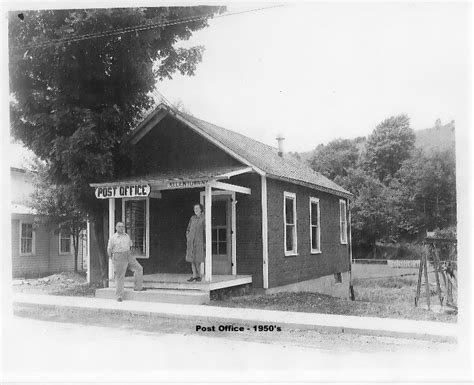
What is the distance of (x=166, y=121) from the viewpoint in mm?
16109

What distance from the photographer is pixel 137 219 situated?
1612cm

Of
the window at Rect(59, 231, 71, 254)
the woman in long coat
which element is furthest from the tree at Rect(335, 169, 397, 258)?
the woman in long coat

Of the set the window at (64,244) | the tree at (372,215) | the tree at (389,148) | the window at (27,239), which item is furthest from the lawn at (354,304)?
the tree at (389,148)

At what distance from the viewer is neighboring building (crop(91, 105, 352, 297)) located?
14.4 m

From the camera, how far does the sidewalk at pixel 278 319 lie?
8.94 meters

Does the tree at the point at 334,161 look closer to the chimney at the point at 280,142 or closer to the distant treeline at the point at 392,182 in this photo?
the distant treeline at the point at 392,182

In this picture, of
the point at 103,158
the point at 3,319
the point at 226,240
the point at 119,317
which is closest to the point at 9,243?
the point at 3,319

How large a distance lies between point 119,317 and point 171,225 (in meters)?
4.75

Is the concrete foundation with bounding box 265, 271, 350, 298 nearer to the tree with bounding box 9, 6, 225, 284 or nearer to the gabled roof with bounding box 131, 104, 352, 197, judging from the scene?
the gabled roof with bounding box 131, 104, 352, 197

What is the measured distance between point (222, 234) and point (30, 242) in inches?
448

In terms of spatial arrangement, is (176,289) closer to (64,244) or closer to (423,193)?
(64,244)

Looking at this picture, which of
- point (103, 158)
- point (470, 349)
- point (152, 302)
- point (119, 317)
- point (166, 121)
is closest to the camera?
point (470, 349)

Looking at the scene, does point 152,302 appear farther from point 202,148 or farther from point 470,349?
point 470,349

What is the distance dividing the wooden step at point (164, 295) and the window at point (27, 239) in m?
10.1
